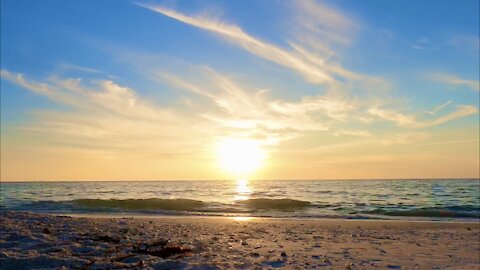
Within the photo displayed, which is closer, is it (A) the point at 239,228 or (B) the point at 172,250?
(B) the point at 172,250

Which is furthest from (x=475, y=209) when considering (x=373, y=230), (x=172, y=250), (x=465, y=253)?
(x=172, y=250)

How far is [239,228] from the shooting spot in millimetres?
13375

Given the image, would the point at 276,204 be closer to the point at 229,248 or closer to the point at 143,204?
the point at 143,204

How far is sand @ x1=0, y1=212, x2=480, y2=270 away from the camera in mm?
7297

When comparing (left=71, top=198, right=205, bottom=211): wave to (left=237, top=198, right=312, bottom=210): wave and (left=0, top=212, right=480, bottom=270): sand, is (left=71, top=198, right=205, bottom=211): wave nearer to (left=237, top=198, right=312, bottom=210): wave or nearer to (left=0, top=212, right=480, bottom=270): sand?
(left=237, top=198, right=312, bottom=210): wave

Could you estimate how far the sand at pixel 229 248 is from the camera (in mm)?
7297

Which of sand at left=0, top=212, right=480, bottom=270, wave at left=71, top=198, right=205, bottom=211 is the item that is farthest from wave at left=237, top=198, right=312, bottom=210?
sand at left=0, top=212, right=480, bottom=270

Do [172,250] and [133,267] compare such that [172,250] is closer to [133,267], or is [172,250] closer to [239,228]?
[133,267]

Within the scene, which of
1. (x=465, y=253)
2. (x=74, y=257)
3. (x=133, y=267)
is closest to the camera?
(x=133, y=267)

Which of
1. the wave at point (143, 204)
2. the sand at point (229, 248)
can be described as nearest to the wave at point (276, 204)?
the wave at point (143, 204)

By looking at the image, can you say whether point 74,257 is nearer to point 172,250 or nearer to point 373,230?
point 172,250

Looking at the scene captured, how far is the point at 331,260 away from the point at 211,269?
2.46 metres

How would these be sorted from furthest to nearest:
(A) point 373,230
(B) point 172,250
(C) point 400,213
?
(C) point 400,213
(A) point 373,230
(B) point 172,250

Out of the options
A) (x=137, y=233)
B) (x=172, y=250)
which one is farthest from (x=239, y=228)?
(x=172, y=250)
